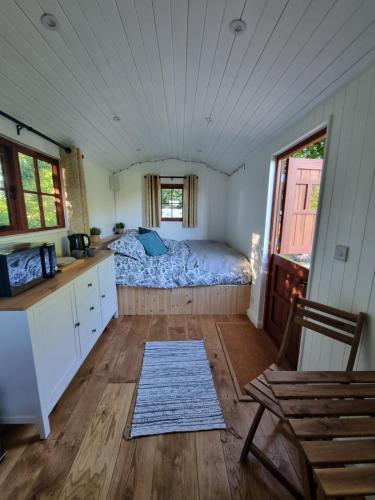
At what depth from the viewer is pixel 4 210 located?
173 cm

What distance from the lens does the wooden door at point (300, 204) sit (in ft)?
6.80

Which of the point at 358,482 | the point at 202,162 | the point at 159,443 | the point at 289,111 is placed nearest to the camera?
the point at 358,482

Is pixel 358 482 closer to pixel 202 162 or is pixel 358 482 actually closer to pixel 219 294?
pixel 219 294

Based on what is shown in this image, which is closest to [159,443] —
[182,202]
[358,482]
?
[358,482]

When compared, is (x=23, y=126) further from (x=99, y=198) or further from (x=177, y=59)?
(x=99, y=198)

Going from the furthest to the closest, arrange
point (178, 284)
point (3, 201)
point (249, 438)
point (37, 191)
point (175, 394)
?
point (178, 284) < point (37, 191) < point (3, 201) < point (175, 394) < point (249, 438)

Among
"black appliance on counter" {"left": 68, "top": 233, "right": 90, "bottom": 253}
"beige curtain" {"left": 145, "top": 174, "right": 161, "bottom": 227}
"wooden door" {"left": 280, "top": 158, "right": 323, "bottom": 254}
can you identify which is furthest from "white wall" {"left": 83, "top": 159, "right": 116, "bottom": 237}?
"wooden door" {"left": 280, "top": 158, "right": 323, "bottom": 254}

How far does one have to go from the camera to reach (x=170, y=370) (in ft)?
6.08

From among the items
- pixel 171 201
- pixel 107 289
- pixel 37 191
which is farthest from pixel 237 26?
pixel 171 201

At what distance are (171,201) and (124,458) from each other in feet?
13.3

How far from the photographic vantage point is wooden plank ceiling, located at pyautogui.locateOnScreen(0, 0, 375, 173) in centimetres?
100

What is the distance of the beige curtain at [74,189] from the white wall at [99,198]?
577 millimetres

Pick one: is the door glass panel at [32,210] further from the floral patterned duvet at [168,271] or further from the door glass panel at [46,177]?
the floral patterned duvet at [168,271]

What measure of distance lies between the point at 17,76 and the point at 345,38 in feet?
6.16
